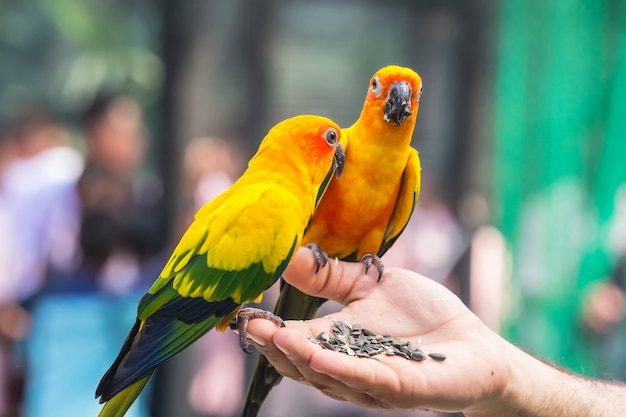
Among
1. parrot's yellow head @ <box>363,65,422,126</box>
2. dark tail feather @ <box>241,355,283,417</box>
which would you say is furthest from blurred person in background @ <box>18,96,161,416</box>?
parrot's yellow head @ <box>363,65,422,126</box>

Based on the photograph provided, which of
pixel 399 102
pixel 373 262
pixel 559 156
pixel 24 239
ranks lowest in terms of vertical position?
pixel 24 239

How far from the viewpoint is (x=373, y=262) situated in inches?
123

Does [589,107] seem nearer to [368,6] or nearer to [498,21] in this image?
[498,21]

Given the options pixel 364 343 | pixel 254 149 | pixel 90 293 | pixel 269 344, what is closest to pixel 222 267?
pixel 269 344

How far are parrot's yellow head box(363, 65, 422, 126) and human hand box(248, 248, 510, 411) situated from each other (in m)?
0.59

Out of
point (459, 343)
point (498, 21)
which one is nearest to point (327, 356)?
point (459, 343)

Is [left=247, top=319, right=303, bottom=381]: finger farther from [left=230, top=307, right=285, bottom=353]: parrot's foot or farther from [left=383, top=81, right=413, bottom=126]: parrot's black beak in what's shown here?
[left=383, top=81, right=413, bottom=126]: parrot's black beak

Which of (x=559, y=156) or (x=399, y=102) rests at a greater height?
(x=399, y=102)

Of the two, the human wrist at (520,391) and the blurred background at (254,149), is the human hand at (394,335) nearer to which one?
the human wrist at (520,391)

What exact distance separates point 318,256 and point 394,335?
1.52 feet

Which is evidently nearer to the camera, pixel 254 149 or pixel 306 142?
pixel 306 142

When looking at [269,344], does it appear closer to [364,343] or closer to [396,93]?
[364,343]

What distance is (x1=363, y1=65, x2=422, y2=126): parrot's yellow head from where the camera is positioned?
2.88 meters

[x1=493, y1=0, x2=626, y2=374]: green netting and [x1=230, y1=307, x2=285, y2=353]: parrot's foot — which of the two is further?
[x1=493, y1=0, x2=626, y2=374]: green netting
